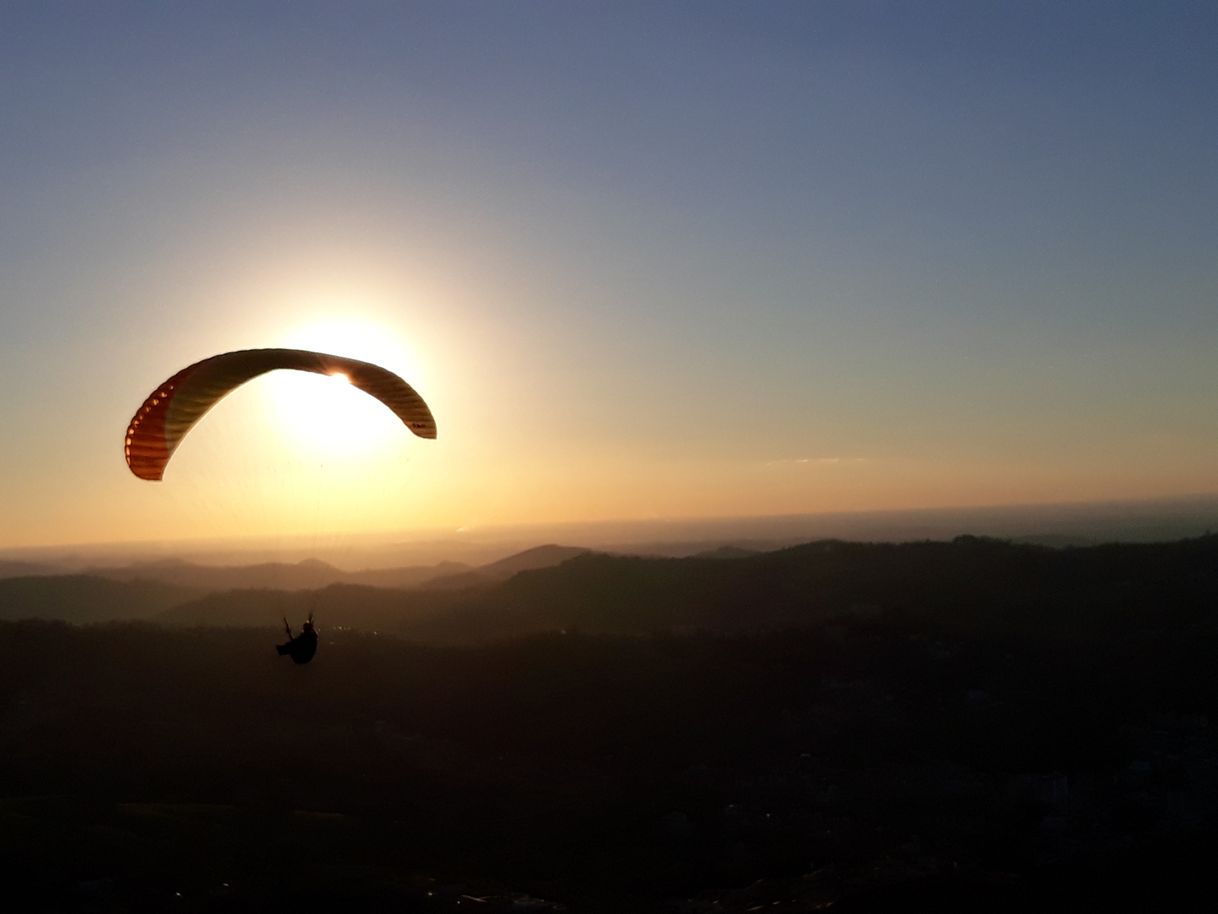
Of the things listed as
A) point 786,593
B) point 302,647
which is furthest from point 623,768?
point 786,593

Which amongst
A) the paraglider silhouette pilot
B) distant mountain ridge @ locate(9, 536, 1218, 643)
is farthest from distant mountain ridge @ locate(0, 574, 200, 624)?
the paraglider silhouette pilot

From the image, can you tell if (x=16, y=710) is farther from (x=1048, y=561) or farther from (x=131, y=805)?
(x=1048, y=561)

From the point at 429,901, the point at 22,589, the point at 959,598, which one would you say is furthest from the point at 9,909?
the point at 22,589

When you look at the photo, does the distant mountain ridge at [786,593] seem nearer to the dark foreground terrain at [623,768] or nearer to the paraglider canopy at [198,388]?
the dark foreground terrain at [623,768]

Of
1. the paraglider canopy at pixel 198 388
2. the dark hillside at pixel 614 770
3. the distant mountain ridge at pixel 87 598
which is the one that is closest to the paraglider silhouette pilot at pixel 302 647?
the paraglider canopy at pixel 198 388

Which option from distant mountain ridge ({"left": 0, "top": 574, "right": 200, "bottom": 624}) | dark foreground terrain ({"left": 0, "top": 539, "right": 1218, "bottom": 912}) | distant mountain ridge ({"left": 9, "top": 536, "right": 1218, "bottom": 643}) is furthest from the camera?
distant mountain ridge ({"left": 0, "top": 574, "right": 200, "bottom": 624})

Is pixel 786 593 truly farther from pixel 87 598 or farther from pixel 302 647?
pixel 87 598

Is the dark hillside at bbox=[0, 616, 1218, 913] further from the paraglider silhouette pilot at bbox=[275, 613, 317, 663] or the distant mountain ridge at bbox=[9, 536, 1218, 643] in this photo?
the distant mountain ridge at bbox=[9, 536, 1218, 643]
